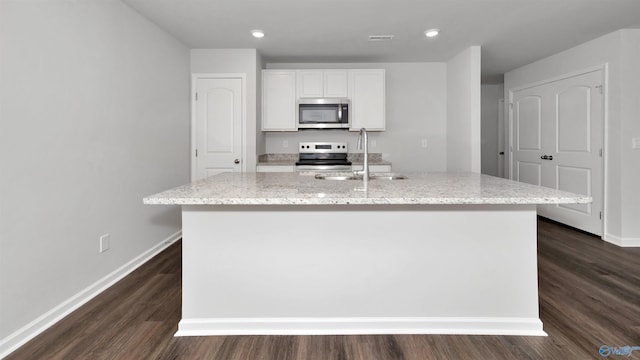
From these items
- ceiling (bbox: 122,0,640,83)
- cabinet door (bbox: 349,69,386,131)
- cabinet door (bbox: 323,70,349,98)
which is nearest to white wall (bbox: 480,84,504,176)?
ceiling (bbox: 122,0,640,83)

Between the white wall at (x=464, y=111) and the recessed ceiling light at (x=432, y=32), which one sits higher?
the recessed ceiling light at (x=432, y=32)

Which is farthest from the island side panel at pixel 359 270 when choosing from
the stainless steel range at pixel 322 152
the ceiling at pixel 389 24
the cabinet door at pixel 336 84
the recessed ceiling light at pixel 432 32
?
the cabinet door at pixel 336 84

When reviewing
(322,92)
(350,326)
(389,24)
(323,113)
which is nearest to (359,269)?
(350,326)

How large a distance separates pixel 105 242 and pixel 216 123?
208 centimetres

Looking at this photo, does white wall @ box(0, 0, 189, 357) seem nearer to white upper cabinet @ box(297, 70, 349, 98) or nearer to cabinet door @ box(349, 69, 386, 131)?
white upper cabinet @ box(297, 70, 349, 98)

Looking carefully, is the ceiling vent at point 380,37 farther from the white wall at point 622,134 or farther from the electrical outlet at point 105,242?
the electrical outlet at point 105,242

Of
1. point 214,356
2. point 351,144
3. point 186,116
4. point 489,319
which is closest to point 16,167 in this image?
point 214,356

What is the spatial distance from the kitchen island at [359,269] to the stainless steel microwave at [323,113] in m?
2.75

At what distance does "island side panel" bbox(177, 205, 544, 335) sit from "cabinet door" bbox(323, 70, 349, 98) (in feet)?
9.86

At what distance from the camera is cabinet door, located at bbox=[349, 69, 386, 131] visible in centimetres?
464

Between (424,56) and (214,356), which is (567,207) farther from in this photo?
(214,356)

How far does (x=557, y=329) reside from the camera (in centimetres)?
198

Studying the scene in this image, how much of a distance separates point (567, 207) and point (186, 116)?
4951 mm

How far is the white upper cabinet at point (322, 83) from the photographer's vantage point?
4.61m
